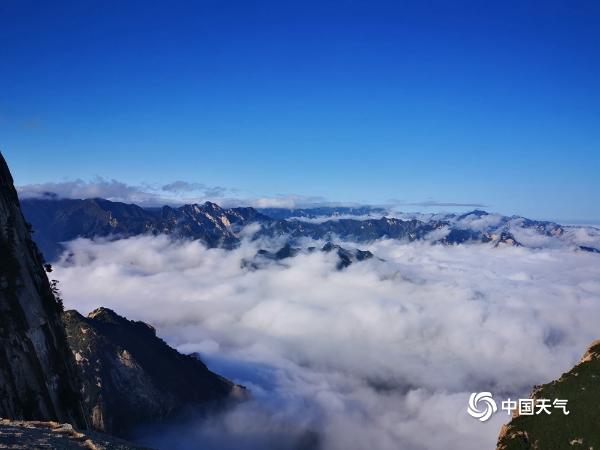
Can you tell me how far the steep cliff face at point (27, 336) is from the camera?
88812 millimetres

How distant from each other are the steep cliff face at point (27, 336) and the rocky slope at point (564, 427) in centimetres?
14501

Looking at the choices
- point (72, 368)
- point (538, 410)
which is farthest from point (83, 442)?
point (538, 410)

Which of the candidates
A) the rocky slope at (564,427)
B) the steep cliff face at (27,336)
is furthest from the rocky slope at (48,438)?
the rocky slope at (564,427)

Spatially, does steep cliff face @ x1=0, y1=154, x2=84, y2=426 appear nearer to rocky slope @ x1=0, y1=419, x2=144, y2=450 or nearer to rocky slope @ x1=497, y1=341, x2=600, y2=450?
rocky slope @ x1=0, y1=419, x2=144, y2=450

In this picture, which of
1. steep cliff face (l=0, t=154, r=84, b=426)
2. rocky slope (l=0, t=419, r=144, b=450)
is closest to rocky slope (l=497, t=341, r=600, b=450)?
steep cliff face (l=0, t=154, r=84, b=426)

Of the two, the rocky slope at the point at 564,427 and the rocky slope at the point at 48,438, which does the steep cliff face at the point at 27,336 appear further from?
the rocky slope at the point at 564,427

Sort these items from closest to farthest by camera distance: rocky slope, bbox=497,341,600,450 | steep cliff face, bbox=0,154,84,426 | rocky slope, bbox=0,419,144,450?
rocky slope, bbox=0,419,144,450 < steep cliff face, bbox=0,154,84,426 < rocky slope, bbox=497,341,600,450

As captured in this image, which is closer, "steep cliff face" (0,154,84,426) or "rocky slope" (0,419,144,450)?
"rocky slope" (0,419,144,450)

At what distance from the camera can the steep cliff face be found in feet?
291

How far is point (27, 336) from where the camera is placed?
95625 millimetres

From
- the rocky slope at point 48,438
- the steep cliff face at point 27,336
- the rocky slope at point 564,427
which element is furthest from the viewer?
the rocky slope at point 564,427

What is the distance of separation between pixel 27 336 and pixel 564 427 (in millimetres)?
167786

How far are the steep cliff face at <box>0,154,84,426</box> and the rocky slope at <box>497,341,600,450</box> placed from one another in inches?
5709

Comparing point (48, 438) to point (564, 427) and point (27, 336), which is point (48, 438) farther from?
point (564, 427)
